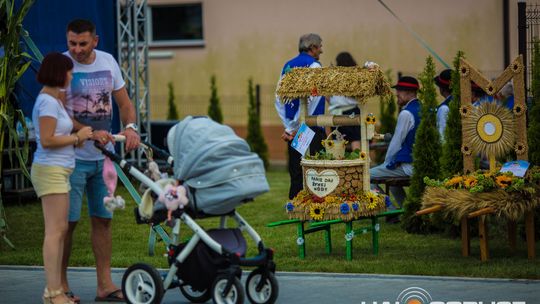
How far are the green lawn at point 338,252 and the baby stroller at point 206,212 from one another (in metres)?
1.86

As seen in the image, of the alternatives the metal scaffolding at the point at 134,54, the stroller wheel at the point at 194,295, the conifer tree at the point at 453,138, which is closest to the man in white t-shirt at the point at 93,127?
the stroller wheel at the point at 194,295

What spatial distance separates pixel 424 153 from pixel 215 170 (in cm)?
434

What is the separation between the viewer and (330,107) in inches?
666

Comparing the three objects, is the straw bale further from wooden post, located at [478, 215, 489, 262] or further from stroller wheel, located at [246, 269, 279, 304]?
stroller wheel, located at [246, 269, 279, 304]

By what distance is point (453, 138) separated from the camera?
36.7 ft

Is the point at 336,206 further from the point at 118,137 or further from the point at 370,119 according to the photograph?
the point at 118,137

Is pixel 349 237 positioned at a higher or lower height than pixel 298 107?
lower

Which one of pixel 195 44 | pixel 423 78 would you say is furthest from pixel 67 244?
pixel 195 44

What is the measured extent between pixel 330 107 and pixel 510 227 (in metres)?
6.67

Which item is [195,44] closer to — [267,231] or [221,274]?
[267,231]

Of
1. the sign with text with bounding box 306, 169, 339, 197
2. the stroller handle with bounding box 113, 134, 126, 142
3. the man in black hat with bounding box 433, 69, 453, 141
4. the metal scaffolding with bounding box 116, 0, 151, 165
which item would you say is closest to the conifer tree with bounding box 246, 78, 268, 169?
the metal scaffolding with bounding box 116, 0, 151, 165

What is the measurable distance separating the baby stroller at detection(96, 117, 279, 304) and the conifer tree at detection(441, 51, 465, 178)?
3.47 meters

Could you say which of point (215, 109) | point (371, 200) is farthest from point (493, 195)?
point (215, 109)

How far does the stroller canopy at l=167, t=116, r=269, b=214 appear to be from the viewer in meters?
7.95
